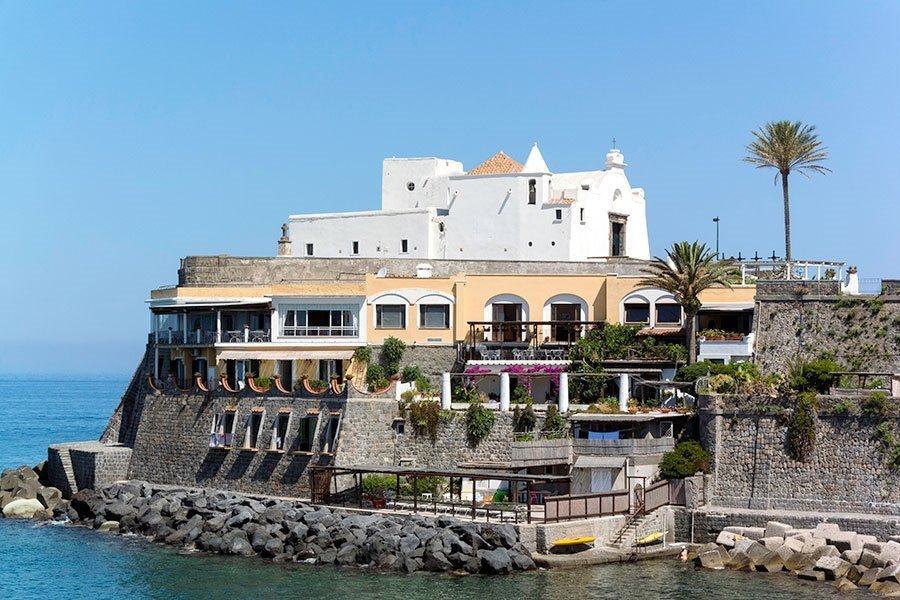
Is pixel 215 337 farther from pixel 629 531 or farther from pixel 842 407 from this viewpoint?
pixel 842 407

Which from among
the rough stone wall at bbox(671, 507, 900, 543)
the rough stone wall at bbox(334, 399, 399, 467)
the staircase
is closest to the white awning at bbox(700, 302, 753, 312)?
the rough stone wall at bbox(671, 507, 900, 543)

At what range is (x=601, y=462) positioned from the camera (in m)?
54.1

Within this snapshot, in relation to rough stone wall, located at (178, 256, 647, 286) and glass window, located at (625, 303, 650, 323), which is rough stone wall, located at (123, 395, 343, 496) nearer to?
rough stone wall, located at (178, 256, 647, 286)

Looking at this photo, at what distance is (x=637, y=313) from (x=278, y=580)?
73.7 feet

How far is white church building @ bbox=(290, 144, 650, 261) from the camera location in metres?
70.8

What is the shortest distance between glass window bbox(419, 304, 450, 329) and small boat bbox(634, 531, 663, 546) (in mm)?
15988

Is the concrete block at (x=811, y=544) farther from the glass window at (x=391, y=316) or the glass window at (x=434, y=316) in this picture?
the glass window at (x=391, y=316)

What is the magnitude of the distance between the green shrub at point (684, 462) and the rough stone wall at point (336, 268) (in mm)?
14282

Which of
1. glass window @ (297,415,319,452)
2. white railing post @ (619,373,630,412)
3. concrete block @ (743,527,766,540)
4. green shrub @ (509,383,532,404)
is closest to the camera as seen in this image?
concrete block @ (743,527,766,540)

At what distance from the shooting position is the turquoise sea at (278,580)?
4572 cm

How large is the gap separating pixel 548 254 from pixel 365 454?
1822 centimetres

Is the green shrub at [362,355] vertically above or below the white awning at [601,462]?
above

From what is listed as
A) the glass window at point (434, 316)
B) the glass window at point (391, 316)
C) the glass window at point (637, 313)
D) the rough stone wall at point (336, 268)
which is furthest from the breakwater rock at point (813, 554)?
the rough stone wall at point (336, 268)

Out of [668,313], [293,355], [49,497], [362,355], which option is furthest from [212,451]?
[668,313]
